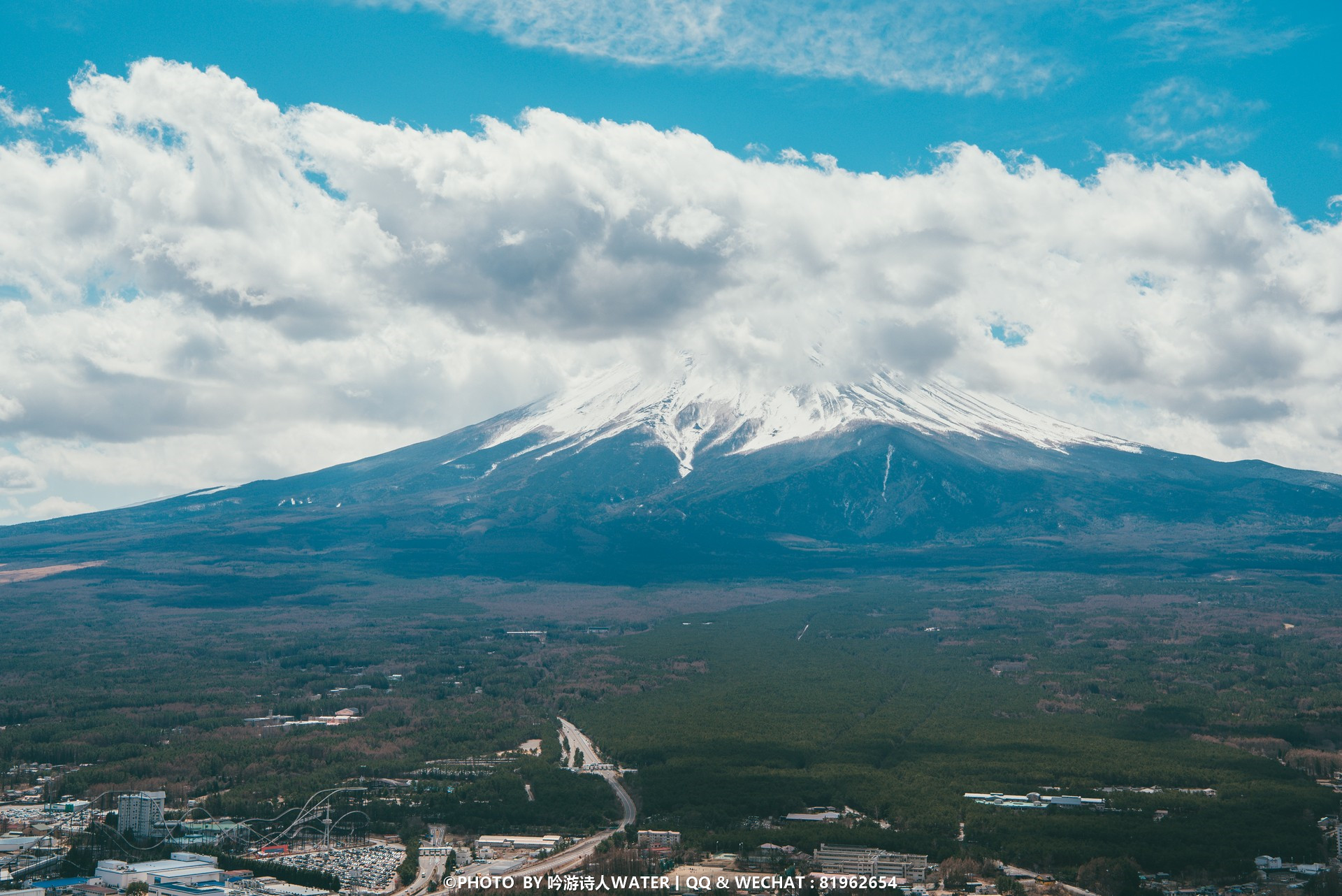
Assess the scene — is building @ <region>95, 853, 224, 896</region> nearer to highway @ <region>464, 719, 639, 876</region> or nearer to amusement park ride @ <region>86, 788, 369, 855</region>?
amusement park ride @ <region>86, 788, 369, 855</region>

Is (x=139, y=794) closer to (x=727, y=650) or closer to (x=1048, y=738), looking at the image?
(x=1048, y=738)

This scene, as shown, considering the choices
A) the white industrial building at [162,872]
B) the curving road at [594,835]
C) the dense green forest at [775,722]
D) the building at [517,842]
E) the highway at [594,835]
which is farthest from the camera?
the dense green forest at [775,722]

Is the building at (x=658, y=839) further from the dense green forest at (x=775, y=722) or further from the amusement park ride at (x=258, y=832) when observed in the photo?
the amusement park ride at (x=258, y=832)

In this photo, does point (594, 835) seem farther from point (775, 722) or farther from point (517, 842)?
point (775, 722)

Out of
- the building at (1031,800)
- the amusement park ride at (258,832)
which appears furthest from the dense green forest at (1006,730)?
the amusement park ride at (258,832)

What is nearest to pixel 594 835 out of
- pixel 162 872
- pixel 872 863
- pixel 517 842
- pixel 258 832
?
pixel 517 842

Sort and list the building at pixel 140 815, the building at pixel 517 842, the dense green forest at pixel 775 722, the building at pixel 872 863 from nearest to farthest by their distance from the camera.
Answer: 1. the building at pixel 872 863
2. the building at pixel 517 842
3. the building at pixel 140 815
4. the dense green forest at pixel 775 722
